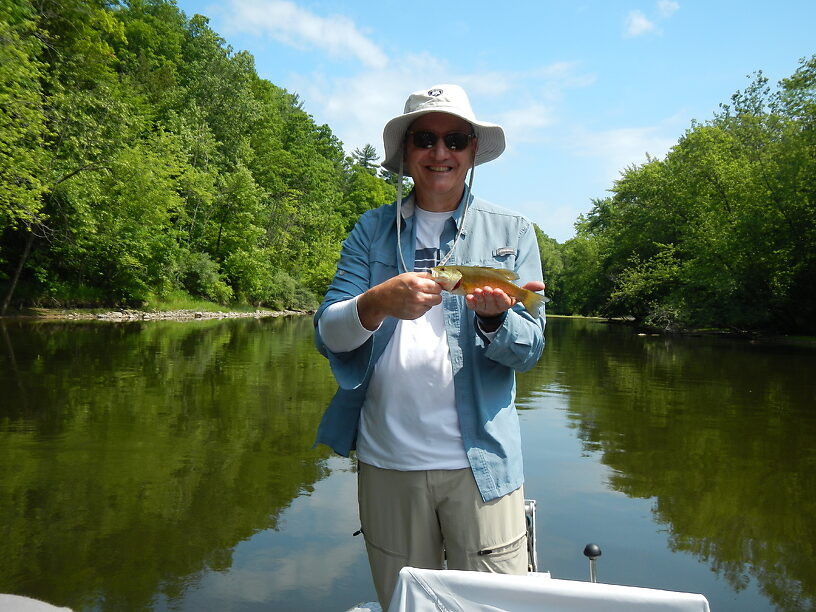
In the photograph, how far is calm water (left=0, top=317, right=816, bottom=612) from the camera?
4.00 metres

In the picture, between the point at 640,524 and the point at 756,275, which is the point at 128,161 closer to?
the point at 640,524

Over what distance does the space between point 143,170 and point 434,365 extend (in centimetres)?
2857

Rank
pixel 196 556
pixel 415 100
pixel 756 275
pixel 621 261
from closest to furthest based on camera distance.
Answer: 1. pixel 415 100
2. pixel 196 556
3. pixel 756 275
4. pixel 621 261

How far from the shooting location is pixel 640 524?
5.21m

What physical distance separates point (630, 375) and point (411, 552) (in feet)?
45.8

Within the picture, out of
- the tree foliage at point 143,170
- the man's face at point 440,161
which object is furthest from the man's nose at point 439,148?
the tree foliage at point 143,170

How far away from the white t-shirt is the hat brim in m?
0.64

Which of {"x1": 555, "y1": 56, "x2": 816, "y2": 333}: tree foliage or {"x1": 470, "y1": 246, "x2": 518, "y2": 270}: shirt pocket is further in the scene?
{"x1": 555, "y1": 56, "x2": 816, "y2": 333}: tree foliage

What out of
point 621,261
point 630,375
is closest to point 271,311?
point 621,261

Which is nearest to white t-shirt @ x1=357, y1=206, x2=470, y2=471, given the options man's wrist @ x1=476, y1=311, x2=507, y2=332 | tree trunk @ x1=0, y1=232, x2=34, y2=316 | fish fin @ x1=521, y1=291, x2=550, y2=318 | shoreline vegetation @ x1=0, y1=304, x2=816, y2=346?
man's wrist @ x1=476, y1=311, x2=507, y2=332

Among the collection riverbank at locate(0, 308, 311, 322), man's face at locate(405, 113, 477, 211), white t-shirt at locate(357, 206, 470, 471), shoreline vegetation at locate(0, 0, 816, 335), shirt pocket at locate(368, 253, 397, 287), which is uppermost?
shoreline vegetation at locate(0, 0, 816, 335)

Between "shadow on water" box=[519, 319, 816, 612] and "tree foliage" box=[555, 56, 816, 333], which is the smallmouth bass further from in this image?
"tree foliage" box=[555, 56, 816, 333]

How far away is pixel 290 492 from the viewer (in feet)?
18.4

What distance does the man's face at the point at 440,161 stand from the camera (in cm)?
226
